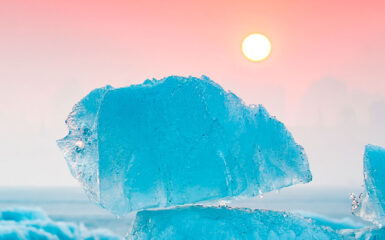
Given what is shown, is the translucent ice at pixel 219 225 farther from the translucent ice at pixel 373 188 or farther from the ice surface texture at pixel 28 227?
the ice surface texture at pixel 28 227

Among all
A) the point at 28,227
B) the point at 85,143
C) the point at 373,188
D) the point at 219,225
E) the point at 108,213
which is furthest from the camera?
the point at 108,213

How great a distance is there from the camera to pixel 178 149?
618 cm

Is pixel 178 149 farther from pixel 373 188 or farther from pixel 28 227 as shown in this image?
pixel 28 227

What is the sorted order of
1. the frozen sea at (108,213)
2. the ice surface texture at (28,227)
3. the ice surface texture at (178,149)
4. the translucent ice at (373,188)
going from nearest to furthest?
the ice surface texture at (178,149) → the translucent ice at (373,188) → the ice surface texture at (28,227) → the frozen sea at (108,213)

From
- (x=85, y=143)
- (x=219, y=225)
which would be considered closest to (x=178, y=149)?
(x=219, y=225)

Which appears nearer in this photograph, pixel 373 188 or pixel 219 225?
pixel 219 225

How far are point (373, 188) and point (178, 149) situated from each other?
3.13 m

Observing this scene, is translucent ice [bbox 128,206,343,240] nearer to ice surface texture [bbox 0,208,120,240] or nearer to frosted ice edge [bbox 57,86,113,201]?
frosted ice edge [bbox 57,86,113,201]

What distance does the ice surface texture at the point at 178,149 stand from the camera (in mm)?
6059

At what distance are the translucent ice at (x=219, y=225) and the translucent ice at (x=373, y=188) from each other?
0.86 m

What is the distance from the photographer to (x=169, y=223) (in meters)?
6.50

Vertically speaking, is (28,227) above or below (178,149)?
below

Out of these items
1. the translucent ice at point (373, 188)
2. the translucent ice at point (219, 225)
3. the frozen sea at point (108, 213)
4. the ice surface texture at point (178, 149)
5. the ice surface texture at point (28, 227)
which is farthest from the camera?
the frozen sea at point (108, 213)

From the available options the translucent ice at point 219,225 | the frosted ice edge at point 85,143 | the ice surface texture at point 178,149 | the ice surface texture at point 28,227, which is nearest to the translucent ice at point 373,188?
the translucent ice at point 219,225
